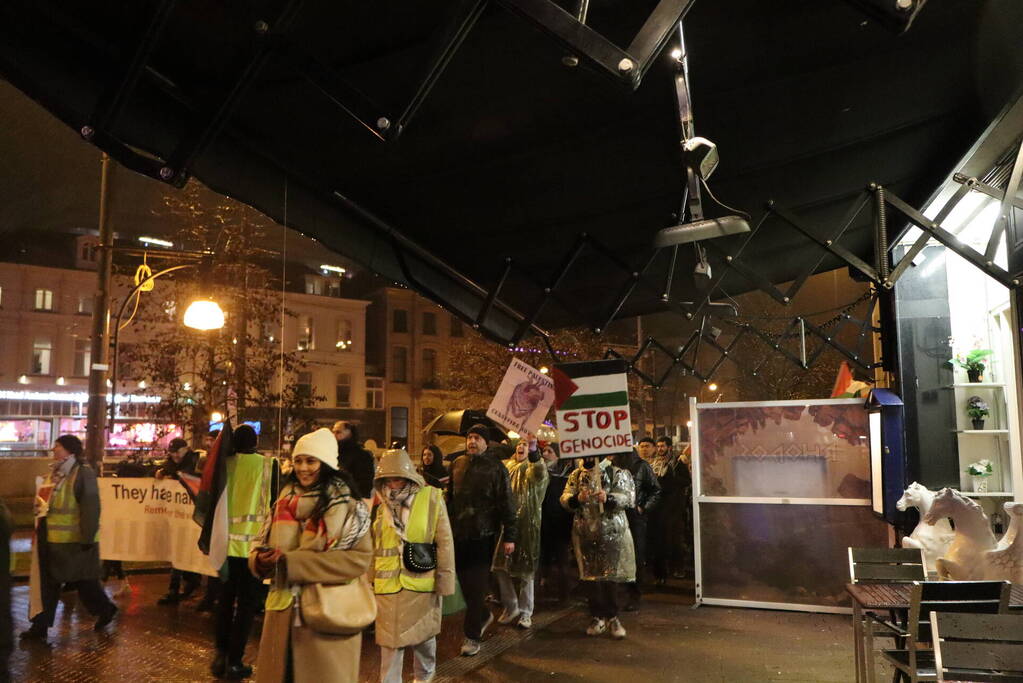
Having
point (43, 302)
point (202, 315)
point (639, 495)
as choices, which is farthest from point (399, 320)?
point (639, 495)

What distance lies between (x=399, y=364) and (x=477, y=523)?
41392mm

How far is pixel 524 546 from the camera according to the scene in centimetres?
937

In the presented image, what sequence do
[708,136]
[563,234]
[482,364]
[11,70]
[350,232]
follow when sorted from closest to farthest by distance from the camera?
1. [11,70]
2. [708,136]
3. [350,232]
4. [563,234]
5. [482,364]

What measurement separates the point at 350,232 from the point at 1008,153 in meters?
5.27

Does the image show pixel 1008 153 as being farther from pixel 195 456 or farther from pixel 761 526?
pixel 195 456

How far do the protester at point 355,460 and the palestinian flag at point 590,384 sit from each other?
2.16m

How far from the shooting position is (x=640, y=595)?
1050cm

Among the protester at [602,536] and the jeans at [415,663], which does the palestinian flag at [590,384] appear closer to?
the protester at [602,536]

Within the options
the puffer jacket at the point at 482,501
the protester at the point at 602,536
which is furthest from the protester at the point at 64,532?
the protester at the point at 602,536

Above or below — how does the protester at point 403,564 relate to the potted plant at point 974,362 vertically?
below

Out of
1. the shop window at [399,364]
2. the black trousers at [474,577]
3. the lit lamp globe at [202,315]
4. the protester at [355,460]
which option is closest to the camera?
the black trousers at [474,577]

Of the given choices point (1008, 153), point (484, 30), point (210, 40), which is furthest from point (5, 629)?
point (1008, 153)

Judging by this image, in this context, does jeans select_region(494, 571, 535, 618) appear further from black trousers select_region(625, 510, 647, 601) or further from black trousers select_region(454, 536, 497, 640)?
black trousers select_region(625, 510, 647, 601)

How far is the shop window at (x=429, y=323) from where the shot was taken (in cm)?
4975
